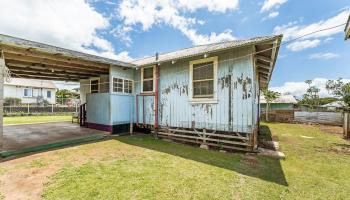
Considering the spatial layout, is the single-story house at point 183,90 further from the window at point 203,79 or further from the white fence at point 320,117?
the white fence at point 320,117

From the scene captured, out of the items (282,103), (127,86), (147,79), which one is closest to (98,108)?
(127,86)

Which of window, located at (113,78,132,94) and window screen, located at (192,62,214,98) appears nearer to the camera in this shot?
window screen, located at (192,62,214,98)

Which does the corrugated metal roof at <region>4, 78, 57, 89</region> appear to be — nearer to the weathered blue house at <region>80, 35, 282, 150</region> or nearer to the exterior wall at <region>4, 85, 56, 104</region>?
the exterior wall at <region>4, 85, 56, 104</region>

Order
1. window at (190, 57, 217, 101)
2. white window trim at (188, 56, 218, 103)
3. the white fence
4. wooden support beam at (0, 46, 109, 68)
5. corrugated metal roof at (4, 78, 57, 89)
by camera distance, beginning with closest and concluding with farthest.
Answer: wooden support beam at (0, 46, 109, 68) < white window trim at (188, 56, 218, 103) < window at (190, 57, 217, 101) < the white fence < corrugated metal roof at (4, 78, 57, 89)

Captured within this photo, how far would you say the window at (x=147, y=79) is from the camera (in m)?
8.50

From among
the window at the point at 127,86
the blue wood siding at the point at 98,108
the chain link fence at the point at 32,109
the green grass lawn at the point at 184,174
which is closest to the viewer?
the green grass lawn at the point at 184,174

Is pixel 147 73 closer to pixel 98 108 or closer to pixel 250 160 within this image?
pixel 98 108

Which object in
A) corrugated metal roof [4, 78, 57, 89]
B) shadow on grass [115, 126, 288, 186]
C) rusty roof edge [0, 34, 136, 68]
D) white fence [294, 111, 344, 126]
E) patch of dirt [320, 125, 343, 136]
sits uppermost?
corrugated metal roof [4, 78, 57, 89]

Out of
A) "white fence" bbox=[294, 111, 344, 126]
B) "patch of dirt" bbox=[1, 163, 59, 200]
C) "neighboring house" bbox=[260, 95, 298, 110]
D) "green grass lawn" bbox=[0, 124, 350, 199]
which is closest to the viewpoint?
"patch of dirt" bbox=[1, 163, 59, 200]

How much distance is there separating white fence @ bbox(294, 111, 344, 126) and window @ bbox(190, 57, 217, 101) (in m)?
15.5

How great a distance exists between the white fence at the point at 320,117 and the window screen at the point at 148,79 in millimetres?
16262

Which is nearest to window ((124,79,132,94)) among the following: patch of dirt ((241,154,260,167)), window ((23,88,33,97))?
patch of dirt ((241,154,260,167))

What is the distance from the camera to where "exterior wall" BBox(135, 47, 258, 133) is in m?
5.74

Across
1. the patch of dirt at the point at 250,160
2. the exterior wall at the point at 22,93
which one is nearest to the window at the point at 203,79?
the patch of dirt at the point at 250,160
